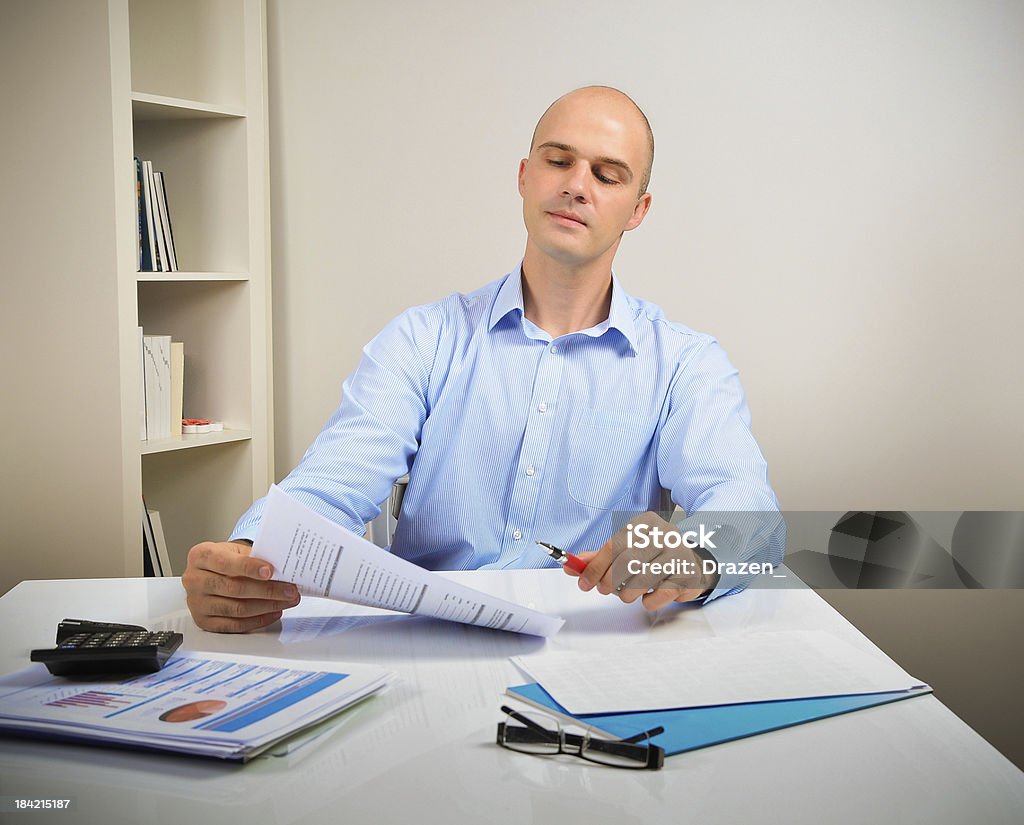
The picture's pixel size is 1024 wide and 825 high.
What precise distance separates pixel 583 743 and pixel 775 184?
76.5 inches

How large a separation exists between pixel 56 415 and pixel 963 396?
2.20 meters

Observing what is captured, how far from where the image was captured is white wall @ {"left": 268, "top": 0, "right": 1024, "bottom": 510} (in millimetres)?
2371

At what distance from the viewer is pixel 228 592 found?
1.09m

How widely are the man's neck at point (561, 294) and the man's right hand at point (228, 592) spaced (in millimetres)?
793

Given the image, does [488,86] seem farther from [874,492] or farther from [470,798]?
[470,798]

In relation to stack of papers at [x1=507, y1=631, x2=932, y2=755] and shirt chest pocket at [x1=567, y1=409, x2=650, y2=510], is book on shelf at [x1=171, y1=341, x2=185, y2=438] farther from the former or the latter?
stack of papers at [x1=507, y1=631, x2=932, y2=755]

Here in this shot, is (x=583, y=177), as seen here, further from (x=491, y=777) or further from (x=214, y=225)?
(x=214, y=225)

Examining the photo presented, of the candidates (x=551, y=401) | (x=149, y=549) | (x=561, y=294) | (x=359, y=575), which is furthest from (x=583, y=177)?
(x=149, y=549)

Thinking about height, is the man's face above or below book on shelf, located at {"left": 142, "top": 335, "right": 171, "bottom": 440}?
above

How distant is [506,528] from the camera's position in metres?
1.64

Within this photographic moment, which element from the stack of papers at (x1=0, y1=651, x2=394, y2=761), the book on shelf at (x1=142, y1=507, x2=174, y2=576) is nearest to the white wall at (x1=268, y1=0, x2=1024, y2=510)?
the book on shelf at (x1=142, y1=507, x2=174, y2=576)

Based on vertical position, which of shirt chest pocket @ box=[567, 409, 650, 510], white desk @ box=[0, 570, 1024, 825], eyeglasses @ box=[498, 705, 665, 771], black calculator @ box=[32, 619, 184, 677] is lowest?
white desk @ box=[0, 570, 1024, 825]

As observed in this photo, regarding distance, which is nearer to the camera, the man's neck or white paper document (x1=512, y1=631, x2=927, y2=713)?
white paper document (x1=512, y1=631, x2=927, y2=713)

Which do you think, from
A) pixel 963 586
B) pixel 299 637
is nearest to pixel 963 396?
pixel 963 586
